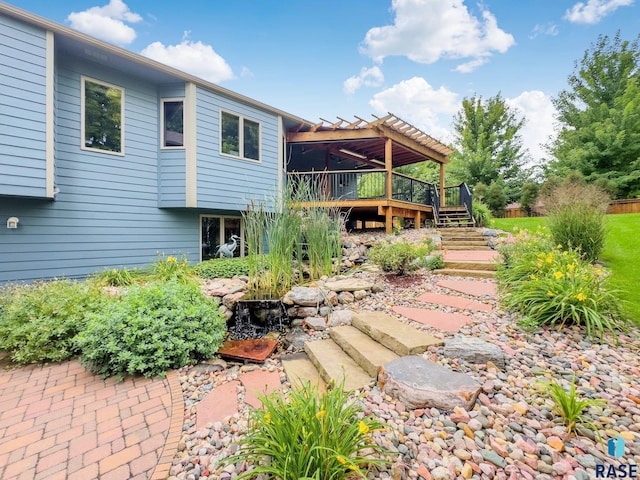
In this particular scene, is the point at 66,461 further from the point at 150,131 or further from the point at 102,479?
the point at 150,131

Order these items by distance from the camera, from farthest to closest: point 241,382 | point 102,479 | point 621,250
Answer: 1. point 621,250
2. point 241,382
3. point 102,479

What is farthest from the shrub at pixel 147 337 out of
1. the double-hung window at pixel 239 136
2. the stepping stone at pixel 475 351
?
the double-hung window at pixel 239 136

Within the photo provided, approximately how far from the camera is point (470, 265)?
4.90 metres

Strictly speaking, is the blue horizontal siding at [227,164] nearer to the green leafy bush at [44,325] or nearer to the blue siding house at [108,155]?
the blue siding house at [108,155]

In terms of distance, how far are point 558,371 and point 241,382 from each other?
2.42 m

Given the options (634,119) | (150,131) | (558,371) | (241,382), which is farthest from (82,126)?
(634,119)

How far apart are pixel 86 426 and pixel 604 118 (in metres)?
21.7

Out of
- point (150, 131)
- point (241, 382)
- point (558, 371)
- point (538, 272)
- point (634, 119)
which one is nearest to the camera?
point (558, 371)

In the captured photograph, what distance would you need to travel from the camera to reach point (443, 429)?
1.54m

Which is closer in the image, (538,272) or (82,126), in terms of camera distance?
A: (538,272)

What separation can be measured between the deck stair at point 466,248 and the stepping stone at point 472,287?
17.7 inches

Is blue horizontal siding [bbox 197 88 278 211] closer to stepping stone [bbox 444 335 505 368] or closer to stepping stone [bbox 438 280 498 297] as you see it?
stepping stone [bbox 438 280 498 297]

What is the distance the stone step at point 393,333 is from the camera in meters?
2.37

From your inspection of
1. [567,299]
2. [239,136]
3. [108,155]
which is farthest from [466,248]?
[108,155]
